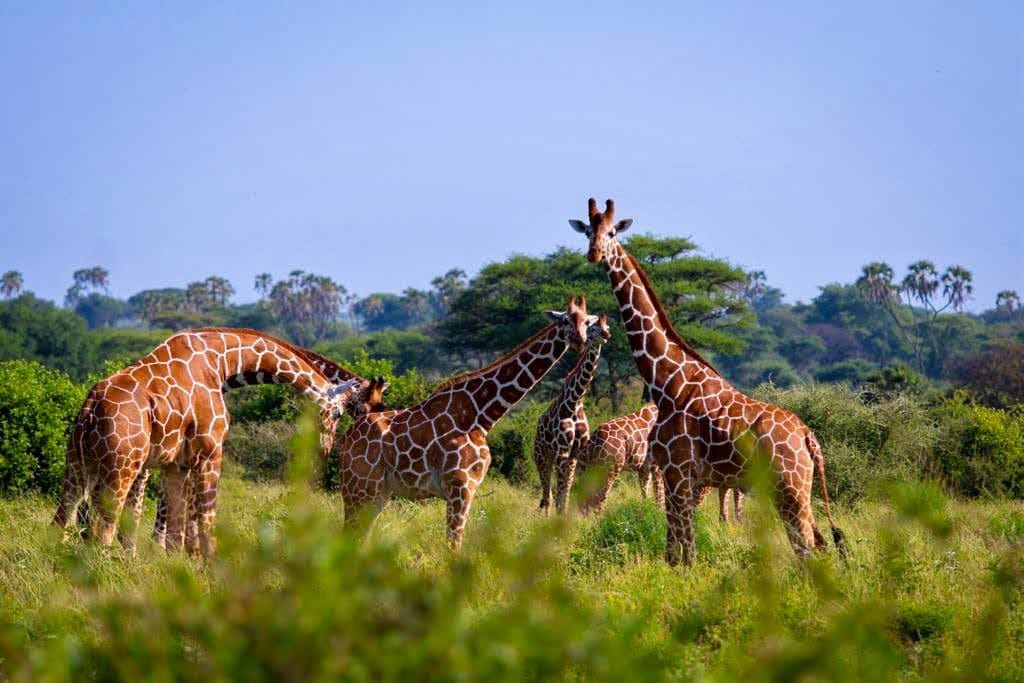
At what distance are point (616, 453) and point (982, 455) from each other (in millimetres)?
6490

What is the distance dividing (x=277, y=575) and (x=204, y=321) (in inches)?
2689

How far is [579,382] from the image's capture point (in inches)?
504

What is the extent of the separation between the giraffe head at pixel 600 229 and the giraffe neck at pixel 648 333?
105 millimetres

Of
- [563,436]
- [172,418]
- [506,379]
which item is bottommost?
[563,436]

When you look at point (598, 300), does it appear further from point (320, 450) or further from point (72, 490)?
point (72, 490)

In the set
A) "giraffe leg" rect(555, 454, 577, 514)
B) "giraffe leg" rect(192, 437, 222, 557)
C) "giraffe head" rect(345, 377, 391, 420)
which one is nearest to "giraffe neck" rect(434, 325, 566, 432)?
"giraffe head" rect(345, 377, 391, 420)

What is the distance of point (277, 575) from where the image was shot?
8.08 metres

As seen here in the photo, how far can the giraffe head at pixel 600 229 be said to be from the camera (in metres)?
9.45

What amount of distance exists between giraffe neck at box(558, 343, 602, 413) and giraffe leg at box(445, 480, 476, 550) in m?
2.94

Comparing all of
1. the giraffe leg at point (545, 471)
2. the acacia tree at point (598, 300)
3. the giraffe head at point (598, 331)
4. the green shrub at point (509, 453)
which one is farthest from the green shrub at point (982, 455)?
the acacia tree at point (598, 300)

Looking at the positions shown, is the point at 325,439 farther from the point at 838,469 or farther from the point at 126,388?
the point at 838,469

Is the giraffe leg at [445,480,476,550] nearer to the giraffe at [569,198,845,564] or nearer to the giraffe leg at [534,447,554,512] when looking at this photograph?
the giraffe at [569,198,845,564]

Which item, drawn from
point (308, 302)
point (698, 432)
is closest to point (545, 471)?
point (698, 432)

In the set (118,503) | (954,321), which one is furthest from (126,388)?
(954,321)
